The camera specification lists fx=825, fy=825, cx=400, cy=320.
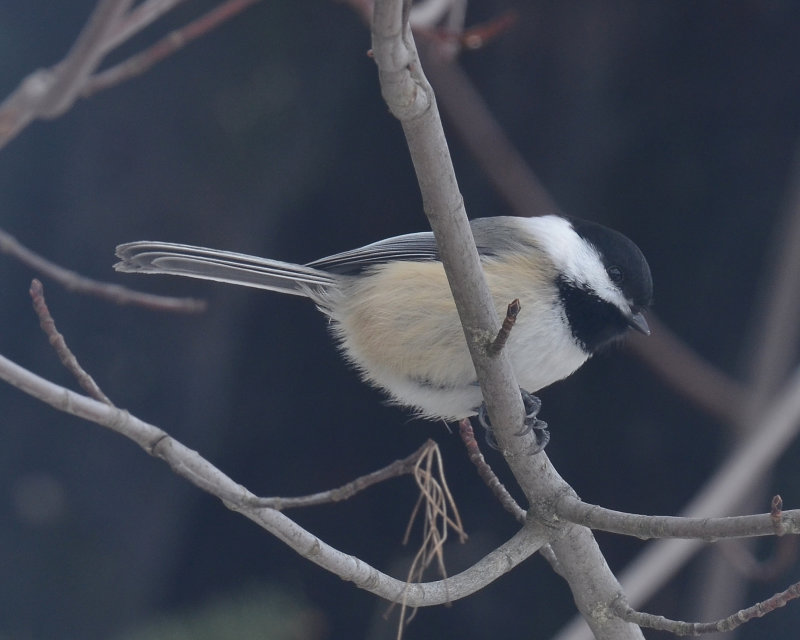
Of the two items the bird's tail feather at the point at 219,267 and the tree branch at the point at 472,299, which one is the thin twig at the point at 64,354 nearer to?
the bird's tail feather at the point at 219,267

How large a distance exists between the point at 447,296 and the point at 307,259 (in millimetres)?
1010

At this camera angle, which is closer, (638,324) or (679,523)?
(679,523)

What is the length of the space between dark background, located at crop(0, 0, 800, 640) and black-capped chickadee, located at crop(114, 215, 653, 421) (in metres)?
0.76

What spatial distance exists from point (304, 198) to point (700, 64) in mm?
1342

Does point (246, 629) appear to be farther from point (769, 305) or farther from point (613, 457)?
point (769, 305)

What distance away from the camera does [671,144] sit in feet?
8.75

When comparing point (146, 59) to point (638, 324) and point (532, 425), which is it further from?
point (638, 324)

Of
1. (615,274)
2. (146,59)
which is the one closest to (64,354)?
(146,59)

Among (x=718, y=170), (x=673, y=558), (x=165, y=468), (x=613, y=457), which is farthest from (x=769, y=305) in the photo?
(x=165, y=468)

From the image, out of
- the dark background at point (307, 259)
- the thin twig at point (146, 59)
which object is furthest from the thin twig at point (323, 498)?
the dark background at point (307, 259)

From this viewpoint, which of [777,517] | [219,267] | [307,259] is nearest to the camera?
[777,517]

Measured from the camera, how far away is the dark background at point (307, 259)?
2506mm

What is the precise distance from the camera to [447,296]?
172 cm

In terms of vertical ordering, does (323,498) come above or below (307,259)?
below
